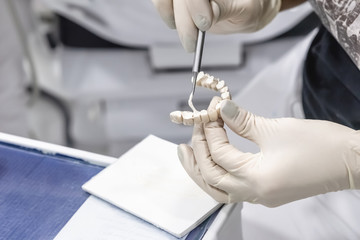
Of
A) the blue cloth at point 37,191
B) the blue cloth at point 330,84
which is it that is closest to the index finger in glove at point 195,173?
the blue cloth at point 37,191

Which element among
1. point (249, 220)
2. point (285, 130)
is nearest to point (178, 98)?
point (249, 220)

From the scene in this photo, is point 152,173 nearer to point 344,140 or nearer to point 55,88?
point 344,140

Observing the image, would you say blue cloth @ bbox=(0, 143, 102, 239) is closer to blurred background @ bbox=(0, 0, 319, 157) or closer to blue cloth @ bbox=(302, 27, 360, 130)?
blue cloth @ bbox=(302, 27, 360, 130)

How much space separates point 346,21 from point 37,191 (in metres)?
0.49

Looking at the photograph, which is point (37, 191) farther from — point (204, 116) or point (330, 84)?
point (330, 84)

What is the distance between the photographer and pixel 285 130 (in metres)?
0.62

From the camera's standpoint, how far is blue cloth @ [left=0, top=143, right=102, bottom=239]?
60cm

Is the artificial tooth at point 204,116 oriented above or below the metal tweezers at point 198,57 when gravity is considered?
below

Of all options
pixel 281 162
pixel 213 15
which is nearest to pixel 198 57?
pixel 213 15

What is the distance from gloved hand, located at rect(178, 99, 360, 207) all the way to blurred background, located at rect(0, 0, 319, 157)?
52 centimetres

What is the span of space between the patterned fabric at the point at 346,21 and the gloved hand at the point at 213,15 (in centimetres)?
13

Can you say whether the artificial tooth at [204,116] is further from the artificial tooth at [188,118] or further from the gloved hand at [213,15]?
the gloved hand at [213,15]

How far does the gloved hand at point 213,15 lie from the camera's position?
727 millimetres

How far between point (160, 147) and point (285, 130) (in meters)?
0.18
